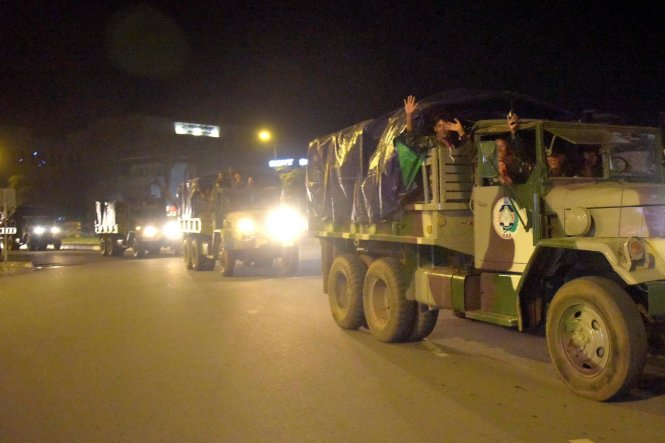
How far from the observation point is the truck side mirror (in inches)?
279

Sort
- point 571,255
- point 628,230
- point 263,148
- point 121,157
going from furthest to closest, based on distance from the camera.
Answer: point 263,148, point 121,157, point 571,255, point 628,230

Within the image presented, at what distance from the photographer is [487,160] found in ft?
23.5

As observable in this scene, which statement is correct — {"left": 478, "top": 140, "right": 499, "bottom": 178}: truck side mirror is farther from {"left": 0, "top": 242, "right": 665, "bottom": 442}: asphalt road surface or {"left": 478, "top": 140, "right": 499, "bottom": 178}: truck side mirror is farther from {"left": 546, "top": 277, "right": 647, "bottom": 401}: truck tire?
{"left": 0, "top": 242, "right": 665, "bottom": 442}: asphalt road surface

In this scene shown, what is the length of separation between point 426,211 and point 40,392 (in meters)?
4.59

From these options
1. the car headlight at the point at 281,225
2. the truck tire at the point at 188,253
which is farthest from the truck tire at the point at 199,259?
the car headlight at the point at 281,225

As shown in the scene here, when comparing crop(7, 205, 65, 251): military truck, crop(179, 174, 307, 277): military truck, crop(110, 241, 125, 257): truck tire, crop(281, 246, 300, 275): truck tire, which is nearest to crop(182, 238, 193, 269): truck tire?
crop(179, 174, 307, 277): military truck

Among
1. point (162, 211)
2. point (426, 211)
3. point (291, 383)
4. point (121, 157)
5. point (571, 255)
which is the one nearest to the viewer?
point (571, 255)

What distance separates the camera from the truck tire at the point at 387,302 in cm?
→ 834

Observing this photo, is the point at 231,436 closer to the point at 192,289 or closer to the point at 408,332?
the point at 408,332

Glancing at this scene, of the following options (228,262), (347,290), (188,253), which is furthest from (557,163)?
(188,253)

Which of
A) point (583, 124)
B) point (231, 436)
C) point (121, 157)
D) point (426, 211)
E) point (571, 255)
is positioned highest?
point (121, 157)

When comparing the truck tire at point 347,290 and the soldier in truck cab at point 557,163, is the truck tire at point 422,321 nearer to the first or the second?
the truck tire at point 347,290

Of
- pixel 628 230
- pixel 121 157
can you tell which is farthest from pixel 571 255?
pixel 121 157

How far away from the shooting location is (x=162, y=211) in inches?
1171
